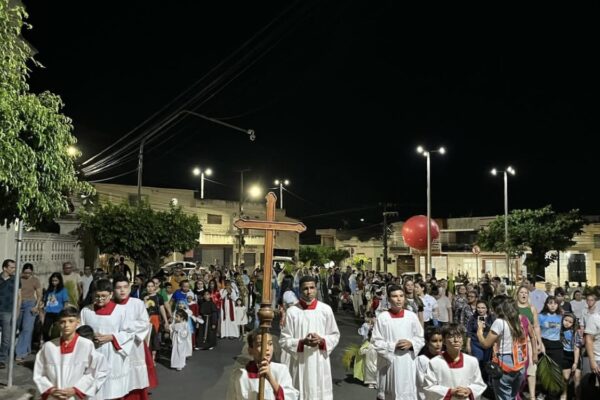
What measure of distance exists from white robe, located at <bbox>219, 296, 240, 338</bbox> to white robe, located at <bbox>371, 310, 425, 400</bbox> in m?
8.39

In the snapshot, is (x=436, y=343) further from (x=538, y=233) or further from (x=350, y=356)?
(x=538, y=233)

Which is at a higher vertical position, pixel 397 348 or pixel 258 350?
pixel 258 350

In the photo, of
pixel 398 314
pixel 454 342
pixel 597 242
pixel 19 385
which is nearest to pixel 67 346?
pixel 454 342

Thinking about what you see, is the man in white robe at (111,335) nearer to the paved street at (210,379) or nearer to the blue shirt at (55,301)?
the paved street at (210,379)

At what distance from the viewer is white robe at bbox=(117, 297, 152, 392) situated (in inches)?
261

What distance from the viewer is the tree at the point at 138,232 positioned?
19.2 meters

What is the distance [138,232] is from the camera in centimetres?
1972

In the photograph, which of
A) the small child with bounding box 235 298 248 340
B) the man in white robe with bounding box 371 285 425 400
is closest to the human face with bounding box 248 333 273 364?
the man in white robe with bounding box 371 285 425 400

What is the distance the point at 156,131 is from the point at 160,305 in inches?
369

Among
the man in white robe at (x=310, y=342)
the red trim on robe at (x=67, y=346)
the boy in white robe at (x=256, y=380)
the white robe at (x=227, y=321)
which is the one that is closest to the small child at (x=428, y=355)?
the man in white robe at (x=310, y=342)

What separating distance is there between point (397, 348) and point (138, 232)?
1491cm

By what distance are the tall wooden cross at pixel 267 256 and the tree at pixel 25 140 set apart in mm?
3218

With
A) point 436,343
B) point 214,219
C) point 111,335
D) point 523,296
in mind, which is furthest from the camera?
point 214,219

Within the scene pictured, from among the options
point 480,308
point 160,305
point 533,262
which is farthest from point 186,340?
point 533,262
